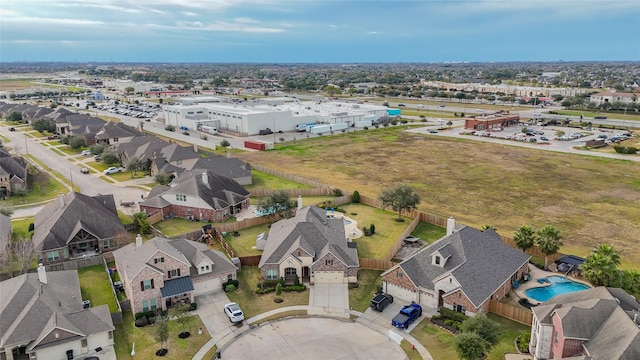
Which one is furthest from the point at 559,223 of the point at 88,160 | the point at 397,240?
the point at 88,160

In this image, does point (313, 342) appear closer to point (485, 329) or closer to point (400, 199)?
point (485, 329)

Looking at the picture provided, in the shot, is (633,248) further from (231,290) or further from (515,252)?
(231,290)

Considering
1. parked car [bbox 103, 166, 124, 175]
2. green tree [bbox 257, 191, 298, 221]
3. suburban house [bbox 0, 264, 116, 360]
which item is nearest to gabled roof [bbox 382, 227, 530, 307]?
green tree [bbox 257, 191, 298, 221]

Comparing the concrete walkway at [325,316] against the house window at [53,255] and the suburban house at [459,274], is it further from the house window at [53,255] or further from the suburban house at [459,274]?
the house window at [53,255]

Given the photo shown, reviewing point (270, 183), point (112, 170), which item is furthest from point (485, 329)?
point (112, 170)

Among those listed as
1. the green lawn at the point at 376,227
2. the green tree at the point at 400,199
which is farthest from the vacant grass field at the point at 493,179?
the green lawn at the point at 376,227
